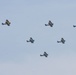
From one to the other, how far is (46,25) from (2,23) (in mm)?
17674

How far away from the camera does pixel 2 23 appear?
19512cm

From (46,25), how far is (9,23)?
50.3 ft

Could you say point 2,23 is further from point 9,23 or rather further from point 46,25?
point 46,25

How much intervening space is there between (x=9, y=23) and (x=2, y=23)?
446 cm

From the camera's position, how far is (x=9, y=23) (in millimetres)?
198750

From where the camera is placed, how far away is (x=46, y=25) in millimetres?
196000

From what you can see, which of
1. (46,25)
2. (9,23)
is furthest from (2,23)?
(46,25)
